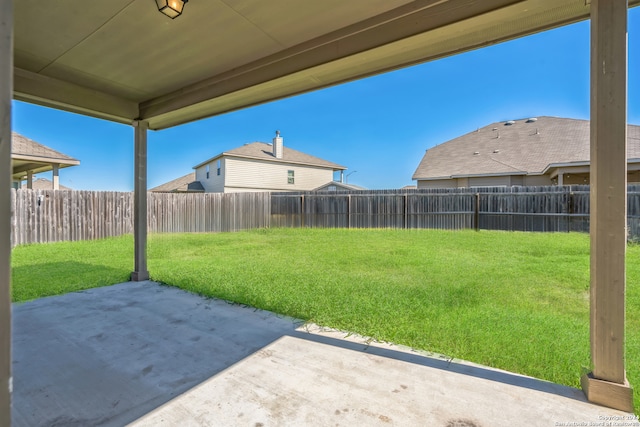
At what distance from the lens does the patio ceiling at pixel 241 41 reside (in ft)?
6.99

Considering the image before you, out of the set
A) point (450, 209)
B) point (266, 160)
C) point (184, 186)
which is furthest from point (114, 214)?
point (450, 209)

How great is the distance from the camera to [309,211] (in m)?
13.0

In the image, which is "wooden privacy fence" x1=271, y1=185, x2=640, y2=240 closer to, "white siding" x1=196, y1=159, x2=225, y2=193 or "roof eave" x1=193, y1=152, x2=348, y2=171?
"roof eave" x1=193, y1=152, x2=348, y2=171

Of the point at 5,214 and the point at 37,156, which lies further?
the point at 37,156

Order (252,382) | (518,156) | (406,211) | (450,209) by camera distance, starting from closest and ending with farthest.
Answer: (252,382) → (450,209) → (406,211) → (518,156)

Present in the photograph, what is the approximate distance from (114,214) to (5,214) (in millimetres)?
10744

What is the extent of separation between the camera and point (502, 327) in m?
2.89

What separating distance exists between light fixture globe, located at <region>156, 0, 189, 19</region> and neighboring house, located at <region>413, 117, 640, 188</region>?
41.5ft

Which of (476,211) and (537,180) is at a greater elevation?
(537,180)

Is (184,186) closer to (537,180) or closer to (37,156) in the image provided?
(37,156)

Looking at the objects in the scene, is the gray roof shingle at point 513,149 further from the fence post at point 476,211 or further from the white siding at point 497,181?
the fence post at point 476,211

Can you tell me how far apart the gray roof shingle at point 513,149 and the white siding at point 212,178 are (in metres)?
10.3

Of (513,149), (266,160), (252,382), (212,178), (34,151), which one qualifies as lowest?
(252,382)

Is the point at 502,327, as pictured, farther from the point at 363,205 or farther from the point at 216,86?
the point at 363,205
